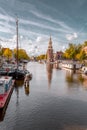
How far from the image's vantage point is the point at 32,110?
69.1ft

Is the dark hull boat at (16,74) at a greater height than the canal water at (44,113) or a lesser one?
greater

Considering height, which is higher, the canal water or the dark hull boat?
the dark hull boat

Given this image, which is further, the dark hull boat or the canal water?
the dark hull boat

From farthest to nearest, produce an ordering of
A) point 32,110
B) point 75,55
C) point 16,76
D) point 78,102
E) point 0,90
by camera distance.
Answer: point 75,55
point 16,76
point 78,102
point 0,90
point 32,110

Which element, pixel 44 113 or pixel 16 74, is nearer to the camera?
pixel 44 113

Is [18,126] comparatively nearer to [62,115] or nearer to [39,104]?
[62,115]

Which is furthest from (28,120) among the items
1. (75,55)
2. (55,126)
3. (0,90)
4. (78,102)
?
(75,55)

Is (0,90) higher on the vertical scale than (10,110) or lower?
higher

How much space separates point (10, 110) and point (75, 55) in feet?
329

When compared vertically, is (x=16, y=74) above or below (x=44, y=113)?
above

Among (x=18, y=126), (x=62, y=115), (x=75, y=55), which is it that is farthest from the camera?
(x=75, y=55)

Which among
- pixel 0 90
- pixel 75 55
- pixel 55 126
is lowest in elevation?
pixel 55 126

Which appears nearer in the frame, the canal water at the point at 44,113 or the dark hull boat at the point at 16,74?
the canal water at the point at 44,113

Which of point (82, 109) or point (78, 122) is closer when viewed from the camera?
point (78, 122)
